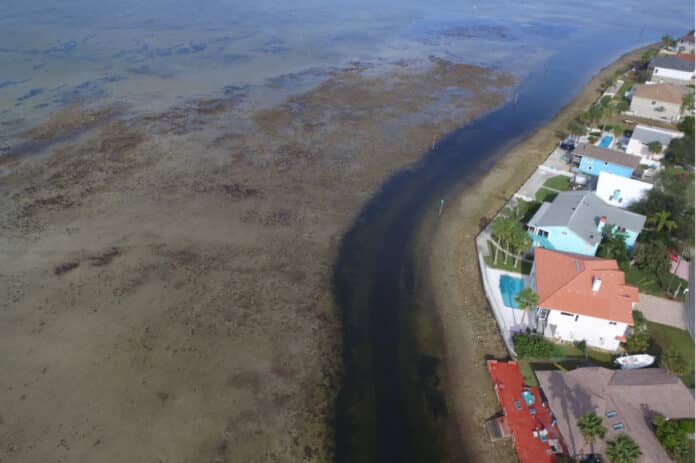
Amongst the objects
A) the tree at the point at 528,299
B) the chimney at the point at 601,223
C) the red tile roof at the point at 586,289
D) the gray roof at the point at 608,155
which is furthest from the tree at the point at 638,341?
the gray roof at the point at 608,155

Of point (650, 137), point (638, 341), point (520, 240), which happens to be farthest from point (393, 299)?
point (650, 137)

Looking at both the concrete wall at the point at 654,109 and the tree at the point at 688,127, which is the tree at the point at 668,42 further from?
the tree at the point at 688,127

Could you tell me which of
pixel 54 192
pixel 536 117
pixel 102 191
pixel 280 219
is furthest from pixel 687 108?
pixel 54 192

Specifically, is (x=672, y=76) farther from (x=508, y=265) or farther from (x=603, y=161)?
(x=508, y=265)

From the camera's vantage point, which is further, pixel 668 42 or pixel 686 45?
pixel 686 45

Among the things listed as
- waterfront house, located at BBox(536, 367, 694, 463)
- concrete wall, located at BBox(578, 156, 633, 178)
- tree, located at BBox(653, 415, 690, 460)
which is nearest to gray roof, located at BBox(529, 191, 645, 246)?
concrete wall, located at BBox(578, 156, 633, 178)

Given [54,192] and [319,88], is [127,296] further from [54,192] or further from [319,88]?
[319,88]

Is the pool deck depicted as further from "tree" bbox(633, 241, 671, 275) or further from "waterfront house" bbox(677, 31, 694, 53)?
"waterfront house" bbox(677, 31, 694, 53)
